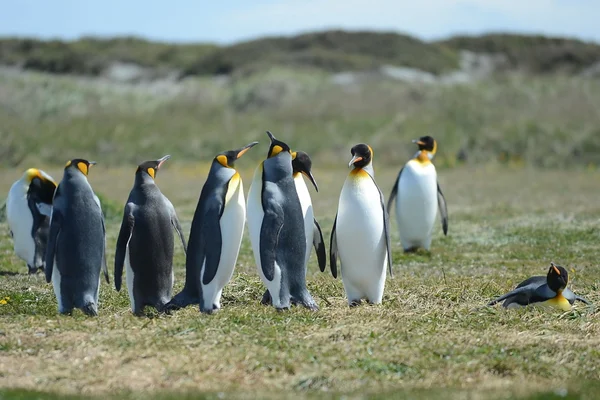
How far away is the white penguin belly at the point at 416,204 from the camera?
12898 millimetres

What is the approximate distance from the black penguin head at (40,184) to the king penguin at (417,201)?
4932 mm

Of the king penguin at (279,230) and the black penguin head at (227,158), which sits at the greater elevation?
the black penguin head at (227,158)

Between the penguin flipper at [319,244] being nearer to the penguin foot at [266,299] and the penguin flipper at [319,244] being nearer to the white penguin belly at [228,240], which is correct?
the penguin foot at [266,299]

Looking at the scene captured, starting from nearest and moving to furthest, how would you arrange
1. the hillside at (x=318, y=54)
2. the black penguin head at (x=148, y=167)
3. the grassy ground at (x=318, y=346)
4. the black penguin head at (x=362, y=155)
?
1. the grassy ground at (x=318, y=346)
2. the black penguin head at (x=148, y=167)
3. the black penguin head at (x=362, y=155)
4. the hillside at (x=318, y=54)

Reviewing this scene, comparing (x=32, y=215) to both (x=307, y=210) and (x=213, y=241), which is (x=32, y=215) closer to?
(x=213, y=241)

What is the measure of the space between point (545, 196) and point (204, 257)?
13.5 m

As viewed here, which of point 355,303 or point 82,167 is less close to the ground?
point 82,167

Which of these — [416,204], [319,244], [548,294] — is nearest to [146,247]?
[319,244]

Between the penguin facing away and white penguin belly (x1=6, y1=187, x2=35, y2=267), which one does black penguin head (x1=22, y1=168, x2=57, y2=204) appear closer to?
white penguin belly (x1=6, y1=187, x2=35, y2=267)

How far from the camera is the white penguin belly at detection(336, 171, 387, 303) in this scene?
832 centimetres

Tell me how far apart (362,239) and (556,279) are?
1866 millimetres

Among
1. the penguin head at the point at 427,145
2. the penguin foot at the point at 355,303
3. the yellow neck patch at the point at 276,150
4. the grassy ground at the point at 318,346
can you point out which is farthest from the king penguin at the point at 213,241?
the penguin head at the point at 427,145

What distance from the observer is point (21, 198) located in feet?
37.9

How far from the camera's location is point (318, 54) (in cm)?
5888
